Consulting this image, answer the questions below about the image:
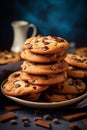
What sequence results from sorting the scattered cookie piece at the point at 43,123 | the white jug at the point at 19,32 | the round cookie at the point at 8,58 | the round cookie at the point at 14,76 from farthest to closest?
the white jug at the point at 19,32 < the round cookie at the point at 8,58 < the round cookie at the point at 14,76 < the scattered cookie piece at the point at 43,123

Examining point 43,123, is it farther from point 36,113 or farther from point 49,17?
point 49,17

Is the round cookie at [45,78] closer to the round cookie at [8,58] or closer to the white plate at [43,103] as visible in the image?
the white plate at [43,103]

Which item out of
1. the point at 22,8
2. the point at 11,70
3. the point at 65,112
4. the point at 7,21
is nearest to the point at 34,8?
the point at 22,8

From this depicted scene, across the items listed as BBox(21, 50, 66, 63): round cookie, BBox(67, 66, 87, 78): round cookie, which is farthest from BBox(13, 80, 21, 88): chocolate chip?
BBox(67, 66, 87, 78): round cookie

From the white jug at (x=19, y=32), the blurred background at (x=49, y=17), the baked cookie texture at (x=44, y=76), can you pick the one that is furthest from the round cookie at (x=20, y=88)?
the blurred background at (x=49, y=17)

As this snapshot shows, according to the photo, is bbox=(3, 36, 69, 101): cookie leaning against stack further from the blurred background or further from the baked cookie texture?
the blurred background

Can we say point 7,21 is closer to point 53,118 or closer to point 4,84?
point 4,84

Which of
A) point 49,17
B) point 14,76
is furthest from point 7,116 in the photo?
point 49,17
